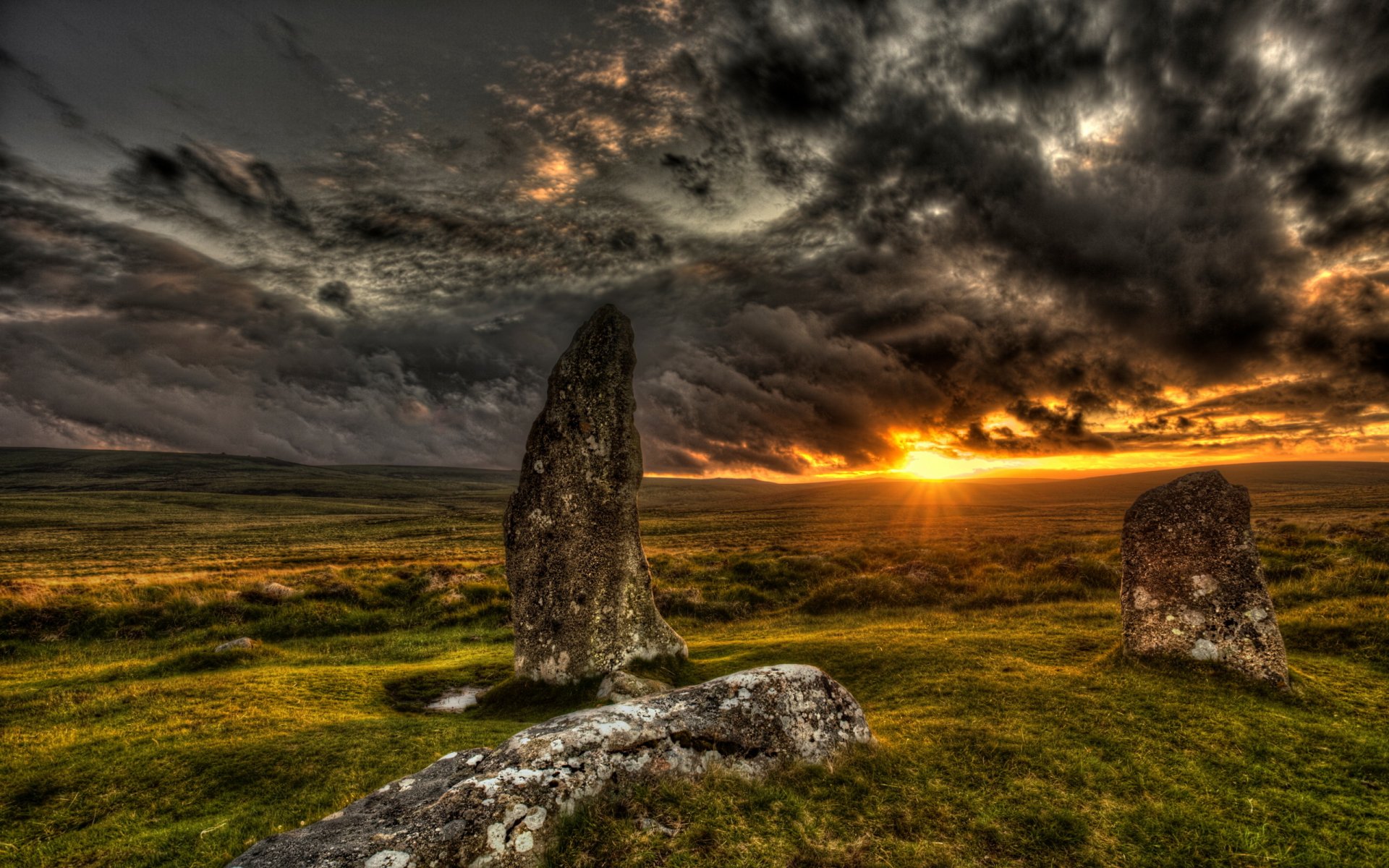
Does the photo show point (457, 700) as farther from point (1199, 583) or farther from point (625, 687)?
point (1199, 583)

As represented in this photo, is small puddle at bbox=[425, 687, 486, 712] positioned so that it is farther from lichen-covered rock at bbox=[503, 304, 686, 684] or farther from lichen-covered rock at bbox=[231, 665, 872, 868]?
lichen-covered rock at bbox=[231, 665, 872, 868]

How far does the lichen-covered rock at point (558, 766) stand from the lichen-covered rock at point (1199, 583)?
7347 millimetres

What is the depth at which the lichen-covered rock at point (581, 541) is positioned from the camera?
13.5m

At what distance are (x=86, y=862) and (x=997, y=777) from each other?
10725mm

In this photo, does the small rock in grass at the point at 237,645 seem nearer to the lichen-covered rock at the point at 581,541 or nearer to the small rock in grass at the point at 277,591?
the small rock in grass at the point at 277,591

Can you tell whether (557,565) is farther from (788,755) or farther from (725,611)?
(725,611)

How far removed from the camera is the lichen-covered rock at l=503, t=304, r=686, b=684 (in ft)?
44.2

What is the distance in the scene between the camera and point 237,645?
1795cm

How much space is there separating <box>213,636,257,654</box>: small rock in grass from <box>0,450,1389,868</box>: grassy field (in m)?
0.53

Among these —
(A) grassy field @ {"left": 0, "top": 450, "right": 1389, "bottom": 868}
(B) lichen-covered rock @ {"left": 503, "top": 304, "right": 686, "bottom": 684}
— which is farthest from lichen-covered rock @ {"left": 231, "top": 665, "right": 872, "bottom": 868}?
(B) lichen-covered rock @ {"left": 503, "top": 304, "right": 686, "bottom": 684}

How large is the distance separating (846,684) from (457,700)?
29.4 ft

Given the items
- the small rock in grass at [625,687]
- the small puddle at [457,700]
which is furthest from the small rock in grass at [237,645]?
the small rock in grass at [625,687]

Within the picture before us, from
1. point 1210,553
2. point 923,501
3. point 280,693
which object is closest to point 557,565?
point 280,693

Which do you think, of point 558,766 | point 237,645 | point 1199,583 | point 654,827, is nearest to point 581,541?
point 558,766
